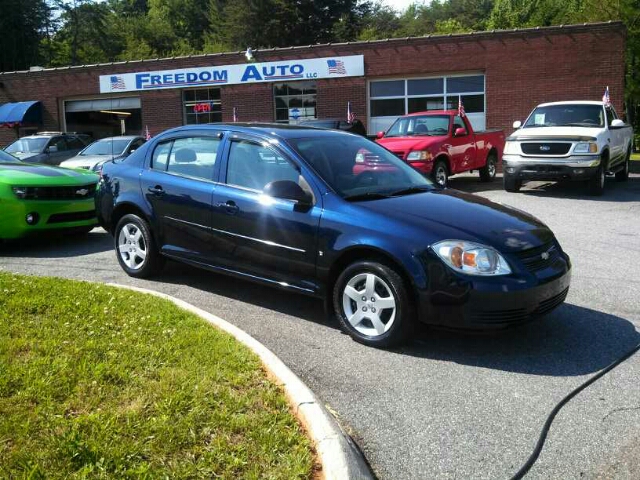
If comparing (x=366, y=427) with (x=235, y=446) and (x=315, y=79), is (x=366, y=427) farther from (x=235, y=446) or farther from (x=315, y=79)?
(x=315, y=79)

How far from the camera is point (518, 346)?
15.4ft

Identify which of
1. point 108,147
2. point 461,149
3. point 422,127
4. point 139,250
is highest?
point 422,127

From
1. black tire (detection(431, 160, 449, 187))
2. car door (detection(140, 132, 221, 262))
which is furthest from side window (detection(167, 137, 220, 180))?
black tire (detection(431, 160, 449, 187))

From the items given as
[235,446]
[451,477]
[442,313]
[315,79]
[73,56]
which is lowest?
[451,477]

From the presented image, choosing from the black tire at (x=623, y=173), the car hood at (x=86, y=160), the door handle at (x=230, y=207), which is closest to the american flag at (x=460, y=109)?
the black tire at (x=623, y=173)

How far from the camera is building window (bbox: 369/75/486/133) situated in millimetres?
22050

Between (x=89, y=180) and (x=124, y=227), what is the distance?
8.79ft

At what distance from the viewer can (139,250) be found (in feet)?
21.7

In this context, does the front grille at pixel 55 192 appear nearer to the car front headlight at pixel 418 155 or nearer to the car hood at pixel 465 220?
the car hood at pixel 465 220

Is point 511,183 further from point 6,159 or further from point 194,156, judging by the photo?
point 6,159

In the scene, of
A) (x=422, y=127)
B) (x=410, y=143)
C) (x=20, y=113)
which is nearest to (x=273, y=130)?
(x=410, y=143)

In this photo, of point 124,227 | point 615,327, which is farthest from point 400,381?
point 124,227

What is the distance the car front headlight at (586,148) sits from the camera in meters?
12.6

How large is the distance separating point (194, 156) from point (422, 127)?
Result: 9317mm
